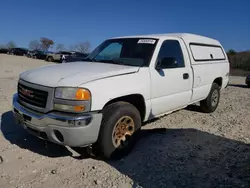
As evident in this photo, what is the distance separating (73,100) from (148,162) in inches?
57.7

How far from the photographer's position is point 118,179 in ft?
10.2

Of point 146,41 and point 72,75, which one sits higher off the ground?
point 146,41

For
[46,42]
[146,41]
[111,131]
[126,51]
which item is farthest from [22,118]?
[46,42]

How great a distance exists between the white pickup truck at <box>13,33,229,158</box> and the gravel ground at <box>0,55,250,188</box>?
372 mm

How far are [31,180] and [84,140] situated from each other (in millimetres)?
817

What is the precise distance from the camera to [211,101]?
6.30 m

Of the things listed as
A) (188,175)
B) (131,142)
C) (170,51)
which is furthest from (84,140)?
(170,51)

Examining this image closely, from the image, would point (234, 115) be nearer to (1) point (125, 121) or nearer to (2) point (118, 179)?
(1) point (125, 121)

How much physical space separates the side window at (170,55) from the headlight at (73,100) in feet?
5.55

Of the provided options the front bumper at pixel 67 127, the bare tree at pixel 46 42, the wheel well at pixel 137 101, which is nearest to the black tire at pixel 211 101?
the wheel well at pixel 137 101

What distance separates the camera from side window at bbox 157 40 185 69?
14.0ft

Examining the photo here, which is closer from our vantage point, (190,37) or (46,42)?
(190,37)

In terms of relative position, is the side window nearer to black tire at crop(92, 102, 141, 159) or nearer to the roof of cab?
the roof of cab

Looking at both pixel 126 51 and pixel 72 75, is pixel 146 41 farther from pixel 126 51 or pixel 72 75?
pixel 72 75
